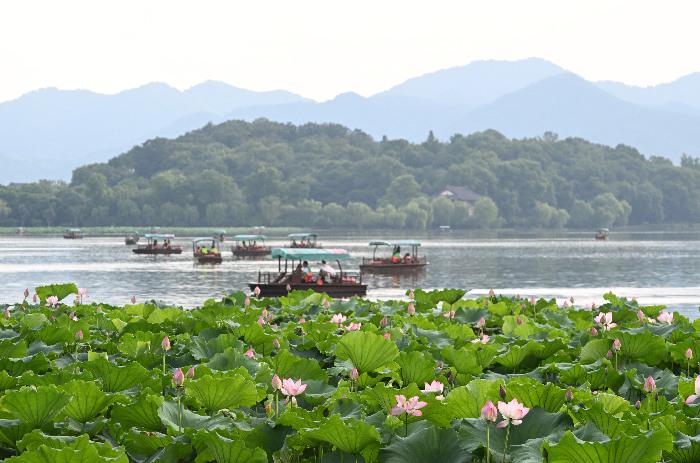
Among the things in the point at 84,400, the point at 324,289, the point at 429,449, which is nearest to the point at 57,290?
the point at 84,400

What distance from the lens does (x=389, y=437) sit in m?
4.76

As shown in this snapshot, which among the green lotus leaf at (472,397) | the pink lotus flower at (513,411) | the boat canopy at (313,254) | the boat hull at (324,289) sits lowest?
the boat hull at (324,289)

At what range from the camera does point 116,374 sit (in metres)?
5.92

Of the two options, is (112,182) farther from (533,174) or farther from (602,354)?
(602,354)

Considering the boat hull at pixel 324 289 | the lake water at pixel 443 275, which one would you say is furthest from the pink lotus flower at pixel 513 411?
the boat hull at pixel 324 289

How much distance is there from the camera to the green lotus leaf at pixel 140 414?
16.6 feet

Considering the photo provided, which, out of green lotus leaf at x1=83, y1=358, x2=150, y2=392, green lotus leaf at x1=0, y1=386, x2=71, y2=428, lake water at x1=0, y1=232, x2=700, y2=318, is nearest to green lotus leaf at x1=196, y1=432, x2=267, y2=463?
green lotus leaf at x1=0, y1=386, x2=71, y2=428

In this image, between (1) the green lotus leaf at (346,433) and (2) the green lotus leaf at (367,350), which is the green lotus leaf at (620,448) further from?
(2) the green lotus leaf at (367,350)

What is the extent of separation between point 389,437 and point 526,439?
0.66 meters

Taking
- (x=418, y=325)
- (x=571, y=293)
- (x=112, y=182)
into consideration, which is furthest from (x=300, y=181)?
(x=418, y=325)

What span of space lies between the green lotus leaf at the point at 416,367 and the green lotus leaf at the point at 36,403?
252 cm

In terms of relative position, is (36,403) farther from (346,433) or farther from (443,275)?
(443,275)

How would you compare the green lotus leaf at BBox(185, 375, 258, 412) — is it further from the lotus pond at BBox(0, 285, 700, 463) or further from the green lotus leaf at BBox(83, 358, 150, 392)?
the green lotus leaf at BBox(83, 358, 150, 392)

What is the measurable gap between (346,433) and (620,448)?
1.23 meters
